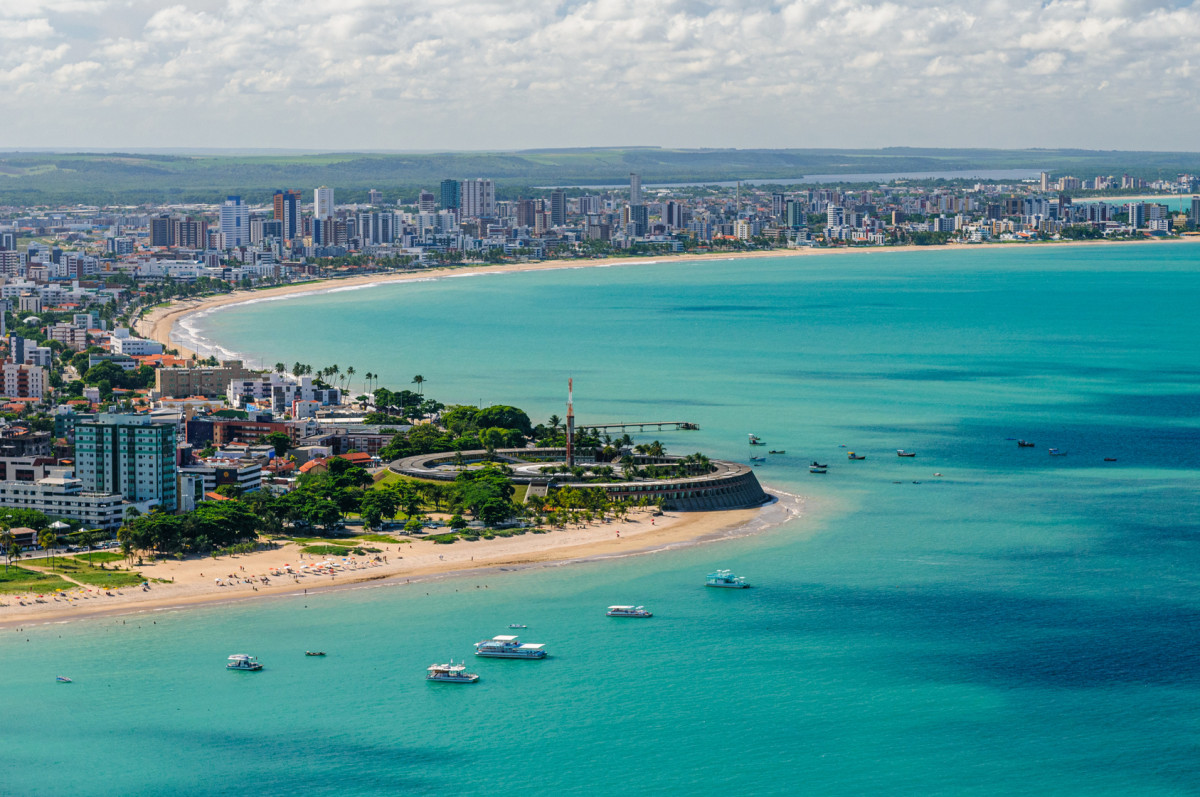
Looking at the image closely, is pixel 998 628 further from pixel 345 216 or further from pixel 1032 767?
pixel 345 216

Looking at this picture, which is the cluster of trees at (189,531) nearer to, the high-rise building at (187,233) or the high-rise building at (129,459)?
the high-rise building at (129,459)

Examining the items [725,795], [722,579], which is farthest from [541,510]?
[725,795]

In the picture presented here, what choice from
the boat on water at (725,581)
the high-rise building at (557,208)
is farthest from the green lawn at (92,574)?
A: the high-rise building at (557,208)

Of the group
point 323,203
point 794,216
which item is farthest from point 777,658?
point 323,203

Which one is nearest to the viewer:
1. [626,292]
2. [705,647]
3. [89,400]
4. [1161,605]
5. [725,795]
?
[725,795]

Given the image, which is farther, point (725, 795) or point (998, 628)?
point (998, 628)

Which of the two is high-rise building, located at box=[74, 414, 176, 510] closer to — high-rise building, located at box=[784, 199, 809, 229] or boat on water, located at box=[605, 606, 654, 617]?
boat on water, located at box=[605, 606, 654, 617]

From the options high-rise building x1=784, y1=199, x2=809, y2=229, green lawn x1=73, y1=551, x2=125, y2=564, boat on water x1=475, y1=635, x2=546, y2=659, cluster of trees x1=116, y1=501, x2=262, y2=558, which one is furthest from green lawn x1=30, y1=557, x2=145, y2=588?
high-rise building x1=784, y1=199, x2=809, y2=229

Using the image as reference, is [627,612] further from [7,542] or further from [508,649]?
[7,542]
